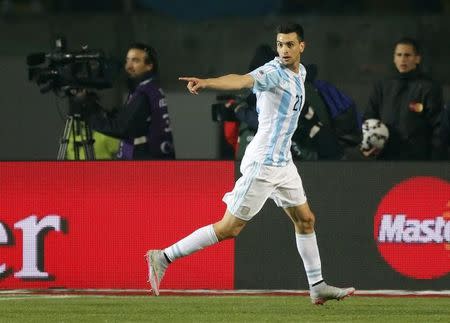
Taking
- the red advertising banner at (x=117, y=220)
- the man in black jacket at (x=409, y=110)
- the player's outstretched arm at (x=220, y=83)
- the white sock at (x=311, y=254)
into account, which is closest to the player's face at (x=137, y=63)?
the red advertising banner at (x=117, y=220)

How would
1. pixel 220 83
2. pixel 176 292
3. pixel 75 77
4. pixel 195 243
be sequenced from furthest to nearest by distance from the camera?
pixel 75 77
pixel 176 292
pixel 195 243
pixel 220 83

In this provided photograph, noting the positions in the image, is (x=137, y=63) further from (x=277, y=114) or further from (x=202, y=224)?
(x=277, y=114)

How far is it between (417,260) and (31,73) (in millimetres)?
3389

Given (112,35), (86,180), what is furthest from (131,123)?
(112,35)

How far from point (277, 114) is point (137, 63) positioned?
2.55 meters

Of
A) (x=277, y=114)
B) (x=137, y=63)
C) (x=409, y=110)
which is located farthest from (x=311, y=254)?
(x=137, y=63)

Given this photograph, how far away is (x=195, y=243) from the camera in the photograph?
1299cm

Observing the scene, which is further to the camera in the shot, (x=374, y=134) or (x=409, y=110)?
(x=409, y=110)

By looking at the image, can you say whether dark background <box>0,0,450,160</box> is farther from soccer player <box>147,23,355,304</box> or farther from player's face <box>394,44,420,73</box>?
soccer player <box>147,23,355,304</box>

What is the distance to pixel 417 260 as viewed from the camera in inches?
566

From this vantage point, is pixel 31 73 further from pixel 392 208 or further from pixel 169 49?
pixel 169 49

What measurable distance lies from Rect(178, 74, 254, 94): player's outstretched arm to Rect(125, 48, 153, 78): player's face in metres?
2.82

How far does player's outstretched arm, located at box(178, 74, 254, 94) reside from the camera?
38.1ft

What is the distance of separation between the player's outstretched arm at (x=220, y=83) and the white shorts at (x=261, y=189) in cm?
78
